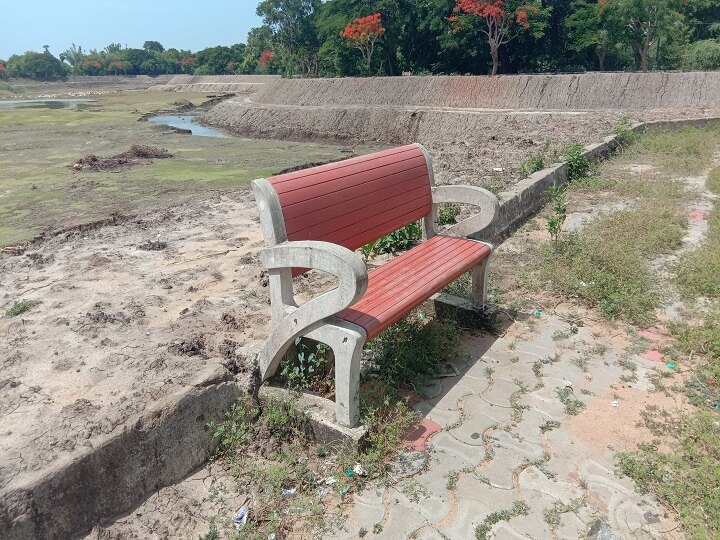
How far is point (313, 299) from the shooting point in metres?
2.44

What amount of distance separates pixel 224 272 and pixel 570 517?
365 cm

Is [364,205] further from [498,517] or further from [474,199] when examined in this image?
[498,517]

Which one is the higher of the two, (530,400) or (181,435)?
(181,435)

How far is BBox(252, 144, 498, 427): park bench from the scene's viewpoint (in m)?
2.37

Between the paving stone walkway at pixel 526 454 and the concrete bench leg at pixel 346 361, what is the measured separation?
340 millimetres

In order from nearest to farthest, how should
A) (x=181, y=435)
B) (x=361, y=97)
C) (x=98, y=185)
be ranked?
(x=181, y=435), (x=98, y=185), (x=361, y=97)

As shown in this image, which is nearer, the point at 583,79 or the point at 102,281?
the point at 102,281

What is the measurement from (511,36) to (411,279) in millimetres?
27208

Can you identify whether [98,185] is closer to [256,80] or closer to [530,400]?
[530,400]

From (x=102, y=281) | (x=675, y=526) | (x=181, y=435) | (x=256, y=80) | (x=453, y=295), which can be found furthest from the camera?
(x=256, y=80)

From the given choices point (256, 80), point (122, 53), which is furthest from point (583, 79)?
point (122, 53)

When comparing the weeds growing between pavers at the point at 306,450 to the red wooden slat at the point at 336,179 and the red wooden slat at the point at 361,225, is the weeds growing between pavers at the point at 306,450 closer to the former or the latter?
the red wooden slat at the point at 361,225

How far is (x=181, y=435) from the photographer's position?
2.40 meters

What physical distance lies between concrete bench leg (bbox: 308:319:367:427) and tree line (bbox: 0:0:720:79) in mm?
23431
